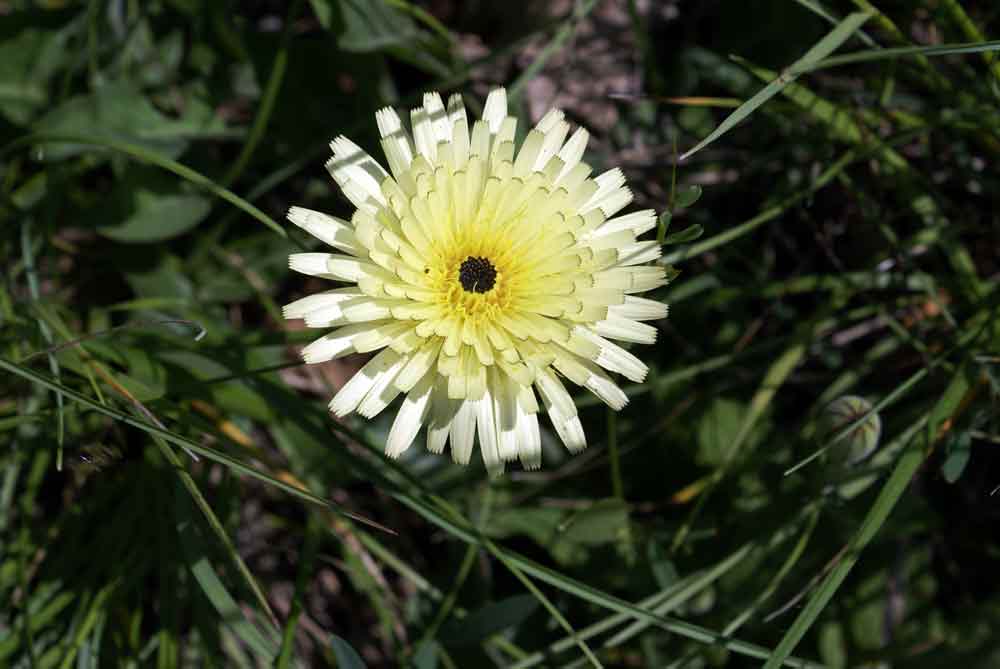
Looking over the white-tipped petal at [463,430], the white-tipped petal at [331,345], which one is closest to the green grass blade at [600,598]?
the white-tipped petal at [463,430]

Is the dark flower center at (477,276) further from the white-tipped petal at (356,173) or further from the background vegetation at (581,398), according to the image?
the background vegetation at (581,398)

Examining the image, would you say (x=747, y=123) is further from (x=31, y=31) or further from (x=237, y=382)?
(x=31, y=31)

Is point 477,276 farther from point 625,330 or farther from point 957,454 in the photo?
point 957,454

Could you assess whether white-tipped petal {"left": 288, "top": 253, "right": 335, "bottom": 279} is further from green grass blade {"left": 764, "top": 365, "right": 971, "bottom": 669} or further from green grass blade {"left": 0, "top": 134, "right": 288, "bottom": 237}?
green grass blade {"left": 764, "top": 365, "right": 971, "bottom": 669}

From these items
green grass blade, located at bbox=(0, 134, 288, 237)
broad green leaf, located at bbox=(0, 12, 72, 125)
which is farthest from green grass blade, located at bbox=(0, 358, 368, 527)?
broad green leaf, located at bbox=(0, 12, 72, 125)

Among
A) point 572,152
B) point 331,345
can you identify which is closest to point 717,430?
point 572,152

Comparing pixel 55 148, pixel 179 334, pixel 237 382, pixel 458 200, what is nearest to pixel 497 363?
pixel 458 200
